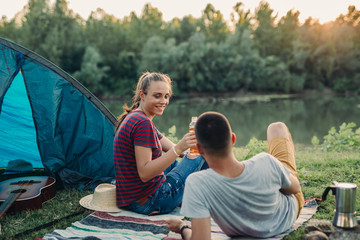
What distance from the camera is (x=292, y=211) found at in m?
2.23

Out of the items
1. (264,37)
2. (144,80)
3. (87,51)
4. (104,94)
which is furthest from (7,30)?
(144,80)

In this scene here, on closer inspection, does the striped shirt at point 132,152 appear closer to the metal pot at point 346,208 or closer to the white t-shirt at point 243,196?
the white t-shirt at point 243,196

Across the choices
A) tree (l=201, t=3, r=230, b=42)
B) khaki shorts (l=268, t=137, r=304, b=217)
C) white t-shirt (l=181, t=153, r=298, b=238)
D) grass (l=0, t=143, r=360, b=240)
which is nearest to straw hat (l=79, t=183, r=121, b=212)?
grass (l=0, t=143, r=360, b=240)

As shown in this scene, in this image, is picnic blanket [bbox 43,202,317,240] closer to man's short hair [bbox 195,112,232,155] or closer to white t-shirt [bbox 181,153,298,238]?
white t-shirt [bbox 181,153,298,238]

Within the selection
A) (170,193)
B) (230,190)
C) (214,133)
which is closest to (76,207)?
→ (170,193)

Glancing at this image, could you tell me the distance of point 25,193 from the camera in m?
3.38

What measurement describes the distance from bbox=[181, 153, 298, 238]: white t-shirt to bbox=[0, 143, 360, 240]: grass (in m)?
0.42

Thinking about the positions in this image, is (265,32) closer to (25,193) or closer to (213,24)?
(213,24)

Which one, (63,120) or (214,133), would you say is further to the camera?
(63,120)

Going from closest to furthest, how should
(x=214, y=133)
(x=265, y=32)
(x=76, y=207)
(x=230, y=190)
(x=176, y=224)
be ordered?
(x=214, y=133) → (x=230, y=190) → (x=176, y=224) → (x=76, y=207) → (x=265, y=32)

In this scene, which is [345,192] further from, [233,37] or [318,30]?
[318,30]

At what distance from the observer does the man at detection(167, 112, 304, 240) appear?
179 cm

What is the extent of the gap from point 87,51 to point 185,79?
907 cm

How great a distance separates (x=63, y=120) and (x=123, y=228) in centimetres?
182
